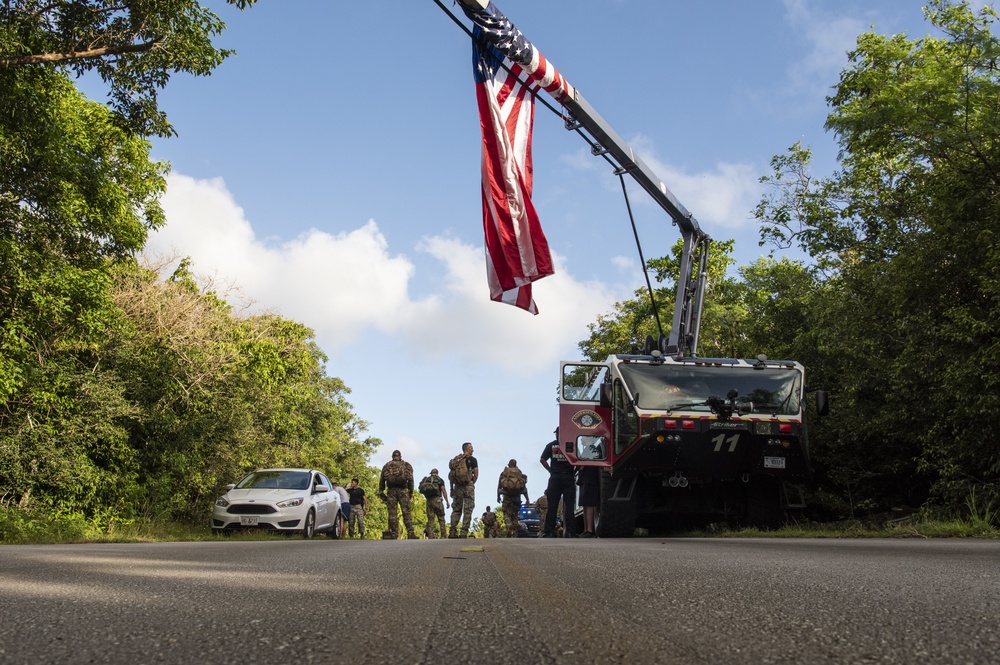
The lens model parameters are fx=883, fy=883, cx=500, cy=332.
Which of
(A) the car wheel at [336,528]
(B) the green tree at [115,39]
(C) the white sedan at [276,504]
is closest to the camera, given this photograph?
(B) the green tree at [115,39]

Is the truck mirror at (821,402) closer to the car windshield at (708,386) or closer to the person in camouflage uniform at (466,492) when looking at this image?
the car windshield at (708,386)

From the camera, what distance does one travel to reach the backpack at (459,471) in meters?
21.4

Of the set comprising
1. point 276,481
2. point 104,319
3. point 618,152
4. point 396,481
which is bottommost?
point 276,481

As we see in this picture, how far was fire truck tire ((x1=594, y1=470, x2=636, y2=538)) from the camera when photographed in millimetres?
14305

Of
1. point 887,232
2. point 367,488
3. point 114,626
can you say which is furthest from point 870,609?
point 367,488

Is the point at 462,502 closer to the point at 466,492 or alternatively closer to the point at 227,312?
the point at 466,492

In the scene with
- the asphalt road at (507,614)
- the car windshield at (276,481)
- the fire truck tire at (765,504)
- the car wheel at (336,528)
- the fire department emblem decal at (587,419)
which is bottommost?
the asphalt road at (507,614)

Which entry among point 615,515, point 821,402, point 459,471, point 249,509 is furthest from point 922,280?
point 249,509

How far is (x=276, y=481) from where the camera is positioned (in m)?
18.7

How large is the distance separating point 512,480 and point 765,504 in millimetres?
8291

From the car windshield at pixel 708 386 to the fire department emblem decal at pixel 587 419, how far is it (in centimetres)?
140

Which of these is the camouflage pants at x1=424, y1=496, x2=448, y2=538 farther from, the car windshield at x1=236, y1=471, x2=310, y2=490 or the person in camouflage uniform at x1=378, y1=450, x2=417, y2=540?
the car windshield at x1=236, y1=471, x2=310, y2=490

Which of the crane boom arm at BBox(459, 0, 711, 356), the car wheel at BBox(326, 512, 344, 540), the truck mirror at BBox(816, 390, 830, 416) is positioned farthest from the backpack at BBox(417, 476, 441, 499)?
the truck mirror at BBox(816, 390, 830, 416)

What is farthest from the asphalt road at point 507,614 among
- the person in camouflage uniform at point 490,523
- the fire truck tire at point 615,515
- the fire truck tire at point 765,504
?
the person in camouflage uniform at point 490,523
